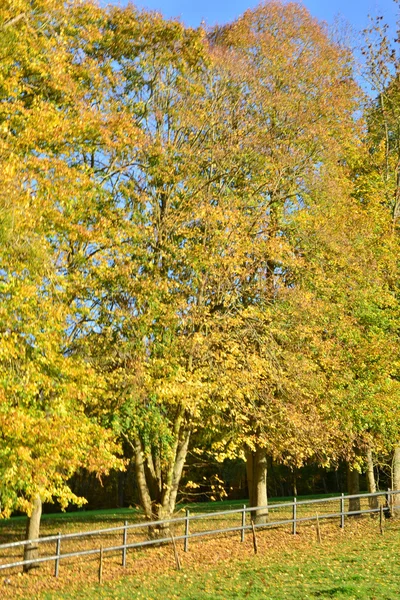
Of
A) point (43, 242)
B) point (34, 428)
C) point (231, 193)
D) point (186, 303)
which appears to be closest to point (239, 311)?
point (186, 303)

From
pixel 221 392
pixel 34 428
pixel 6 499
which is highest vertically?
pixel 221 392

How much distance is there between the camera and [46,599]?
573 inches

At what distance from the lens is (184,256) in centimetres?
1947

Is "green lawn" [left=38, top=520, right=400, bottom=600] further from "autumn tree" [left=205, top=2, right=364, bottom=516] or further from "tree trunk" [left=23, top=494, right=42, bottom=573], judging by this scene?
"autumn tree" [left=205, top=2, right=364, bottom=516]

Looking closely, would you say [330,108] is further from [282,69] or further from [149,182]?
[149,182]

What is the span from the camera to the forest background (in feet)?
45.8

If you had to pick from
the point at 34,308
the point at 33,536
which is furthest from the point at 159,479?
the point at 34,308

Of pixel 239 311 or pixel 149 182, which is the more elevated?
pixel 149 182

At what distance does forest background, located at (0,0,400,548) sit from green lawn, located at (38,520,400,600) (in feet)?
8.38

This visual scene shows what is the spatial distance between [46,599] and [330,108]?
61.7ft

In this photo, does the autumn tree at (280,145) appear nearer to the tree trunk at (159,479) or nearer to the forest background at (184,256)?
the forest background at (184,256)

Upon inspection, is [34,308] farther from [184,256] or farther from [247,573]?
[247,573]

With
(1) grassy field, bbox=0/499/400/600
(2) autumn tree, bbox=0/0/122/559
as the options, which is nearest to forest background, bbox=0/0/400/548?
(2) autumn tree, bbox=0/0/122/559

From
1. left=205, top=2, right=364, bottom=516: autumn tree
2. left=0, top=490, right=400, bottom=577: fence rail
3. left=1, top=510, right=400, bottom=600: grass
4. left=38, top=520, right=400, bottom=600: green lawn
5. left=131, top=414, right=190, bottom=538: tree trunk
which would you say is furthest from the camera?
left=205, top=2, right=364, bottom=516: autumn tree
